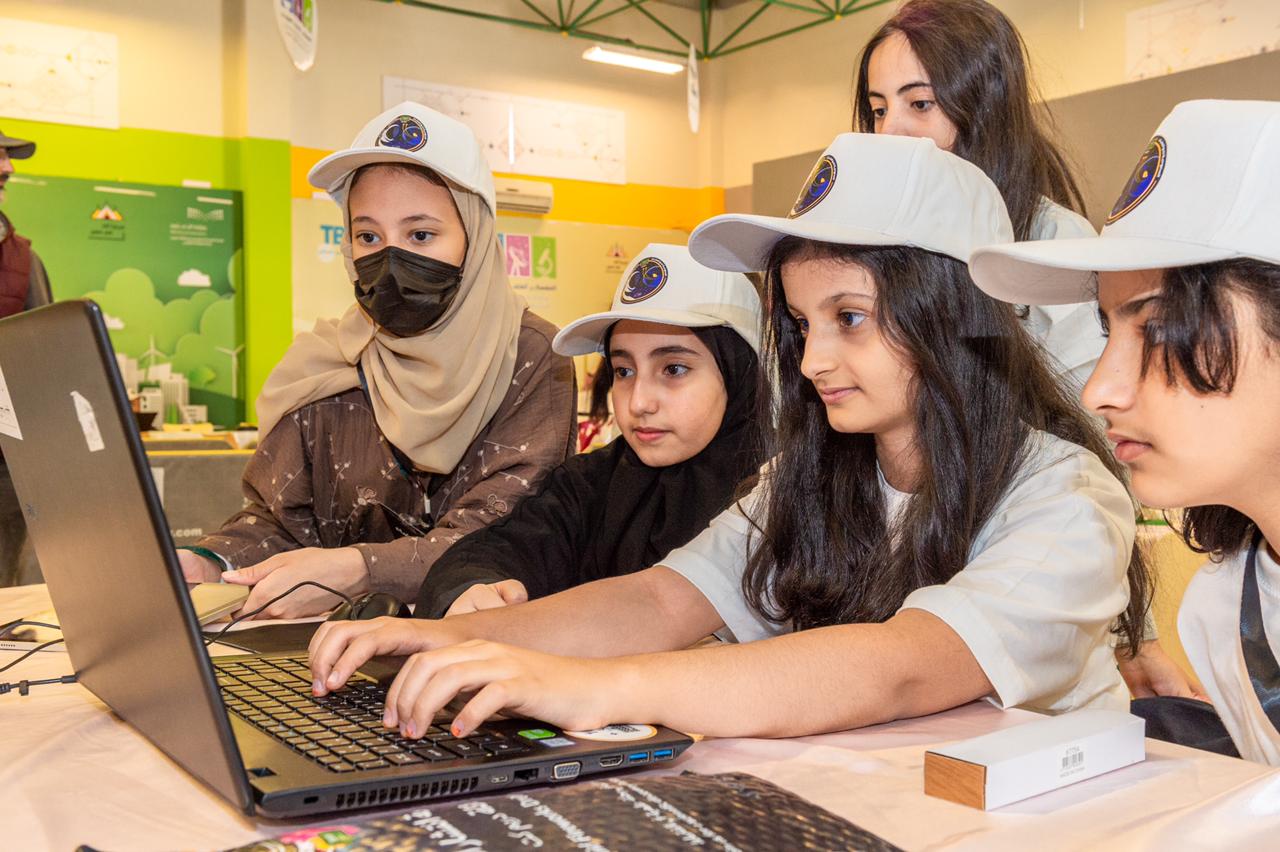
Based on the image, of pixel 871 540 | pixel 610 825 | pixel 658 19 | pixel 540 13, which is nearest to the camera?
pixel 610 825

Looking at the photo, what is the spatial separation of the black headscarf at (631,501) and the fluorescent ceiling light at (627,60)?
21.9 ft

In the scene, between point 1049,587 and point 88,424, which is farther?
point 1049,587

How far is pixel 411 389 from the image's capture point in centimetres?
195

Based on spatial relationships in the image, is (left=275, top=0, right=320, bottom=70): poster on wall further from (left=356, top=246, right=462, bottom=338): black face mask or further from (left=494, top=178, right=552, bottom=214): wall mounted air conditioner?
(left=494, top=178, right=552, bottom=214): wall mounted air conditioner

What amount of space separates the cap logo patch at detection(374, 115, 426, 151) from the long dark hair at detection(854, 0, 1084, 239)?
886mm

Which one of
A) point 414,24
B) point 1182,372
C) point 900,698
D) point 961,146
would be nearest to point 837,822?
point 900,698

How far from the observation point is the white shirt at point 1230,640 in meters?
1.11

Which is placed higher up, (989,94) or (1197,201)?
(989,94)

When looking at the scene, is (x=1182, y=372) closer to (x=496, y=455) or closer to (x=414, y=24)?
(x=496, y=455)

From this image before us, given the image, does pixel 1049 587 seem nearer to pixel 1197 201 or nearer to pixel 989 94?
pixel 1197 201

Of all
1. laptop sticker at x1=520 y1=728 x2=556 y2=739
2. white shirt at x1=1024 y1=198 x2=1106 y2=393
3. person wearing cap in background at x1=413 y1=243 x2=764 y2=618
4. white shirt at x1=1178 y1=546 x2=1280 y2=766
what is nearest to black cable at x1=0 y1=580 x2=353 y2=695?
laptop sticker at x1=520 y1=728 x2=556 y2=739

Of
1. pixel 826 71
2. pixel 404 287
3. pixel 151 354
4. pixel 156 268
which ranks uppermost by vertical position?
pixel 826 71

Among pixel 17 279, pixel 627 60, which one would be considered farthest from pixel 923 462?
pixel 627 60

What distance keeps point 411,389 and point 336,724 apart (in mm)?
1107
